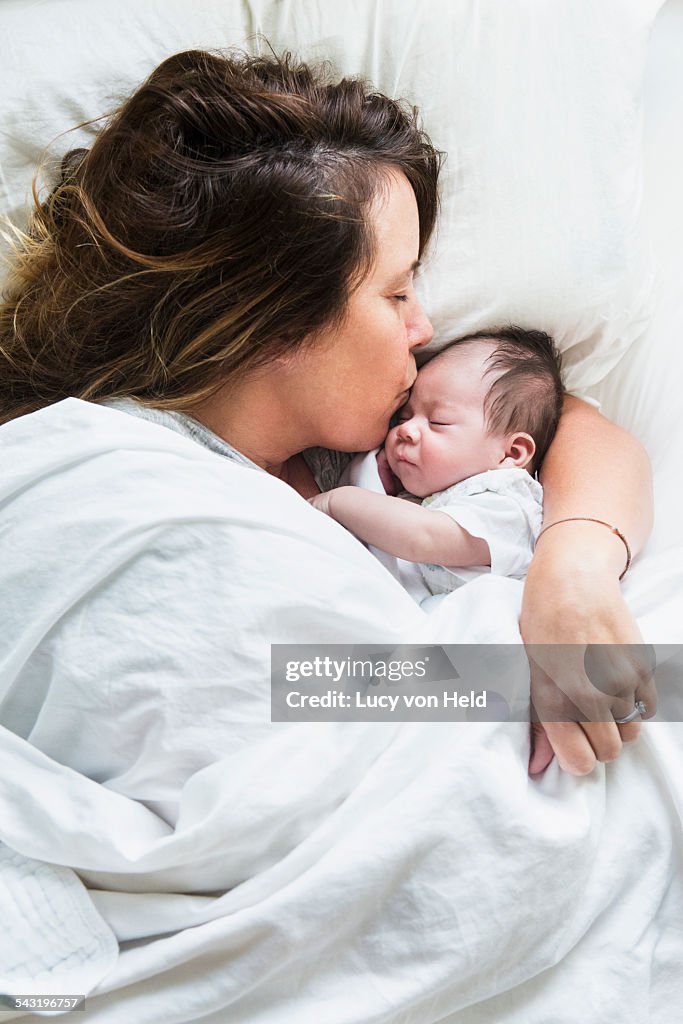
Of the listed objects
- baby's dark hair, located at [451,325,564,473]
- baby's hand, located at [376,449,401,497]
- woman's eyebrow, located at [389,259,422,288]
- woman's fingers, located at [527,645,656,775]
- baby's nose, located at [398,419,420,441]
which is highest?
woman's eyebrow, located at [389,259,422,288]

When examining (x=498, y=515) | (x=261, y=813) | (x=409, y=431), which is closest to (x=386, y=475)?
(x=409, y=431)

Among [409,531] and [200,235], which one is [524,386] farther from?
[200,235]

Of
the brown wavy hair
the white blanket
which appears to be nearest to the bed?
the white blanket

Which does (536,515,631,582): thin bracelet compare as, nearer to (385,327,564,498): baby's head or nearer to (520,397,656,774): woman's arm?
(520,397,656,774): woman's arm

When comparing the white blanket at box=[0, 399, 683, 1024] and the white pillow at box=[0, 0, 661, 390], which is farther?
the white pillow at box=[0, 0, 661, 390]

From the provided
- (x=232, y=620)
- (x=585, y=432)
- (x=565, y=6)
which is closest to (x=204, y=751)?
(x=232, y=620)

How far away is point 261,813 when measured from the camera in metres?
0.78

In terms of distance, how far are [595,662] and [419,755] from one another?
0.61 ft

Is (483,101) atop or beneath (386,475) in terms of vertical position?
atop

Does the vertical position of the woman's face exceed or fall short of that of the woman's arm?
it exceeds it

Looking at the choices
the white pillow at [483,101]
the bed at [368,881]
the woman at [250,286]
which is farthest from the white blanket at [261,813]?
the white pillow at [483,101]

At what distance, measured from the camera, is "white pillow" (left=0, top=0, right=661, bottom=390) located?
121 cm

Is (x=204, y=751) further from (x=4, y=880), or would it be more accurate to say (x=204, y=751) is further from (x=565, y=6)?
(x=565, y=6)

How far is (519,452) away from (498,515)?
134mm
